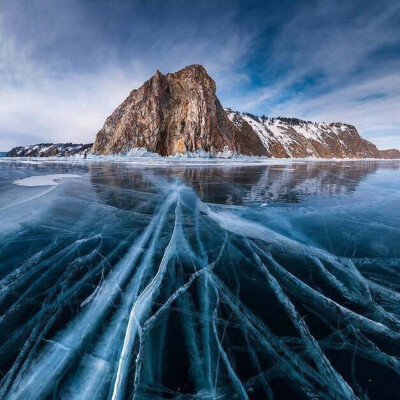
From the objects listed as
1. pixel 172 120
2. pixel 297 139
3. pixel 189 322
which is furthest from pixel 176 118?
pixel 297 139

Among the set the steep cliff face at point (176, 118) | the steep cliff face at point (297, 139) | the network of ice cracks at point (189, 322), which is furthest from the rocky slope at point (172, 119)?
the network of ice cracks at point (189, 322)

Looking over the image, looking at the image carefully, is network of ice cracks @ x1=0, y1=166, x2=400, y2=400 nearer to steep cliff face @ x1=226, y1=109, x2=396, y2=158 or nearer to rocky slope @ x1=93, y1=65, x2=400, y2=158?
rocky slope @ x1=93, y1=65, x2=400, y2=158

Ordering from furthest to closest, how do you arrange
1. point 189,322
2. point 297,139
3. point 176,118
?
point 297,139 < point 176,118 < point 189,322

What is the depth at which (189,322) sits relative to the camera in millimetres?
2367

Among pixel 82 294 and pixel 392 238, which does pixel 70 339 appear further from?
pixel 392 238

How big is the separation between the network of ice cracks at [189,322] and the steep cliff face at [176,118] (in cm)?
6748

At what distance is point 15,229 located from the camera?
187 inches

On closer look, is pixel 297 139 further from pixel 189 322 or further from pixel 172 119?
pixel 189 322

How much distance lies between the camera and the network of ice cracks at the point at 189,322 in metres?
1.78

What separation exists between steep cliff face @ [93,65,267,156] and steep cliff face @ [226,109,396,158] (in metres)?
41.9

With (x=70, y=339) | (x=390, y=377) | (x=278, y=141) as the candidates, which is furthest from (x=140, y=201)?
(x=278, y=141)

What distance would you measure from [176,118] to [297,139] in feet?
373

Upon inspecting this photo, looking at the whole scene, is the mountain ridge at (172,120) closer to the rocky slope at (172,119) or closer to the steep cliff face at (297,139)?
the rocky slope at (172,119)

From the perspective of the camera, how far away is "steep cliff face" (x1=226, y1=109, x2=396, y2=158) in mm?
140125
